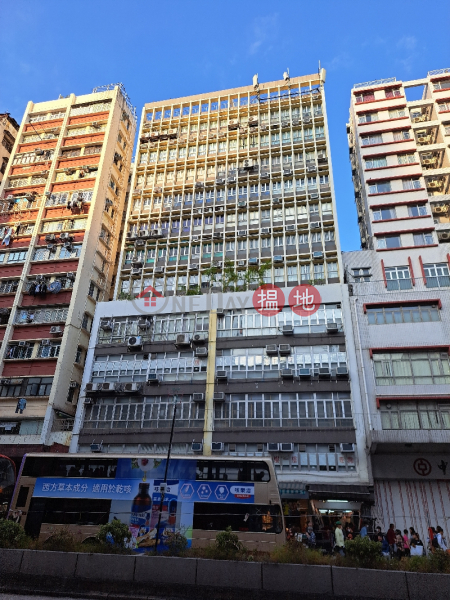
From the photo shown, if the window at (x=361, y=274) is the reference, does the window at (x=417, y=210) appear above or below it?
above

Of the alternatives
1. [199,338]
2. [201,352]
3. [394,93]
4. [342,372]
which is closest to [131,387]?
[201,352]

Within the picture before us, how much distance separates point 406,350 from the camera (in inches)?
1126

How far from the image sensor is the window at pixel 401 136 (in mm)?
39984

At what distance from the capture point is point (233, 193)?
41.0 m

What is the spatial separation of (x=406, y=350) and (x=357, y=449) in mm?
7169

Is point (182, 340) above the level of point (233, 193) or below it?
below

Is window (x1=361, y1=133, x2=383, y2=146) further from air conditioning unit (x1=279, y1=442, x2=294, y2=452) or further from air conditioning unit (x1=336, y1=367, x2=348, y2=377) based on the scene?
air conditioning unit (x1=279, y1=442, x2=294, y2=452)

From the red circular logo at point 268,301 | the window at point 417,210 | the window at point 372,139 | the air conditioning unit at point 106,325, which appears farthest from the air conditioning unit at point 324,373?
the window at point 372,139

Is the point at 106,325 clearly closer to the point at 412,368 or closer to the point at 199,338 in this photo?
the point at 199,338

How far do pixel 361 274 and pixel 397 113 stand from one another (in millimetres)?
18453

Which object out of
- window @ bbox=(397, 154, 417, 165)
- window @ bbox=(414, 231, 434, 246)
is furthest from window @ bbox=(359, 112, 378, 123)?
window @ bbox=(414, 231, 434, 246)

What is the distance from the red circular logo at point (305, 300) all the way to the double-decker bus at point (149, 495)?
14731 millimetres

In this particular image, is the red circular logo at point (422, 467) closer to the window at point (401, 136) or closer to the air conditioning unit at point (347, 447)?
the air conditioning unit at point (347, 447)

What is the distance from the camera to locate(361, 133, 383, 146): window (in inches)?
1599
